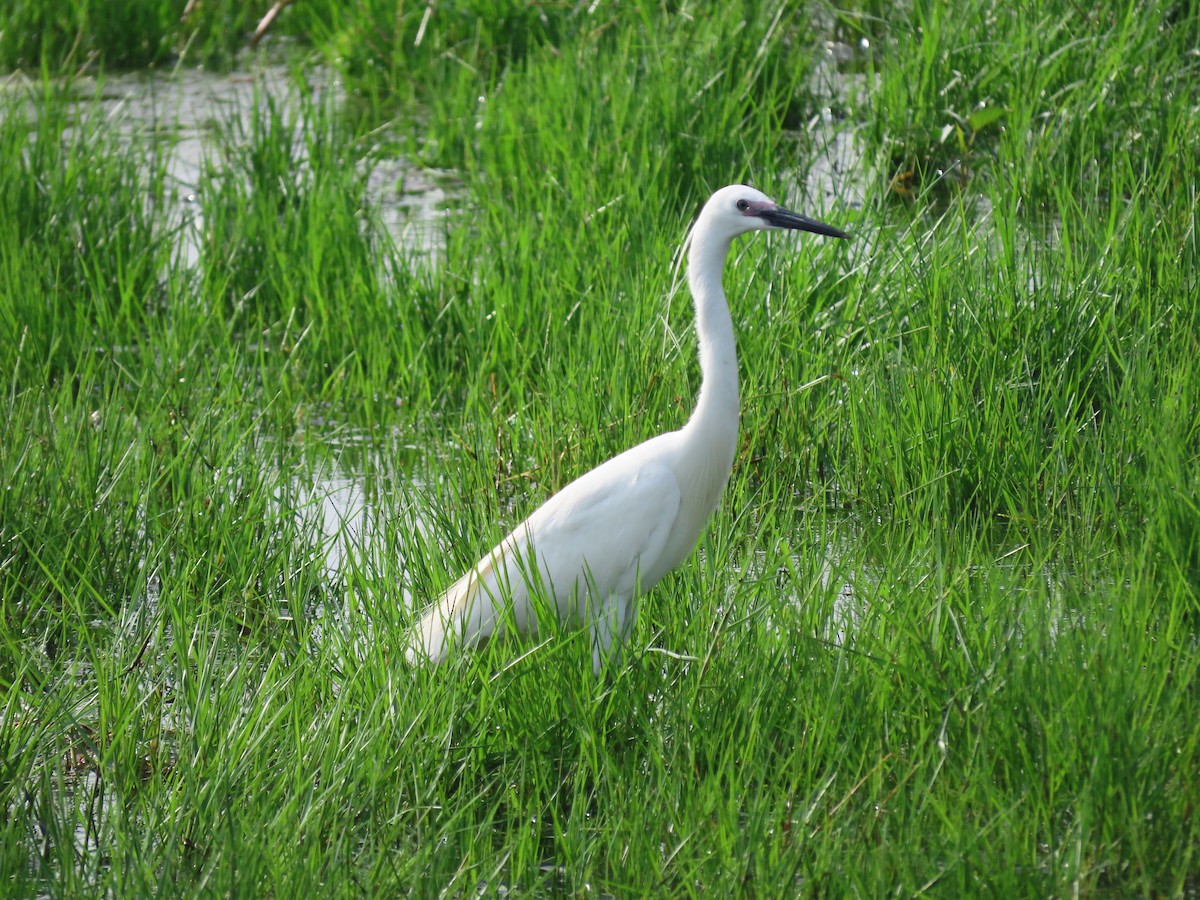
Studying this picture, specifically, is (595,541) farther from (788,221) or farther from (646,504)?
(788,221)

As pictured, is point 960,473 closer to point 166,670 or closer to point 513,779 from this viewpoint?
point 513,779

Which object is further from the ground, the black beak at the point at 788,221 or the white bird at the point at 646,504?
the black beak at the point at 788,221

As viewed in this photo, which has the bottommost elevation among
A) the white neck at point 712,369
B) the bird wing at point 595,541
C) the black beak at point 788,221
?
the bird wing at point 595,541

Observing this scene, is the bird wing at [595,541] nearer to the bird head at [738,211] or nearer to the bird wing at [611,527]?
the bird wing at [611,527]

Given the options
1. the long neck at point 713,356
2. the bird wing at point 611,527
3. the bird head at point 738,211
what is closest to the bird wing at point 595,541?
the bird wing at point 611,527

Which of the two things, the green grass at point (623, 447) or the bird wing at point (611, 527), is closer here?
the green grass at point (623, 447)

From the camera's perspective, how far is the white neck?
3.03m

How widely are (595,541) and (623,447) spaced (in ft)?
2.19

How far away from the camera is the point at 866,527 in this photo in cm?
346

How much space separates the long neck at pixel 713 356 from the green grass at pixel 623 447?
0.71ft

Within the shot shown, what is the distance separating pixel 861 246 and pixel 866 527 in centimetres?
108

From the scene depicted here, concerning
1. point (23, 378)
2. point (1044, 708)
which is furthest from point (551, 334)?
point (1044, 708)

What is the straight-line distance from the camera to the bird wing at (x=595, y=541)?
120 inches

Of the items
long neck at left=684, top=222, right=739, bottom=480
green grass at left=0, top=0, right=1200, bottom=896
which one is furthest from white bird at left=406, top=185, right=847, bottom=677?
green grass at left=0, top=0, right=1200, bottom=896
